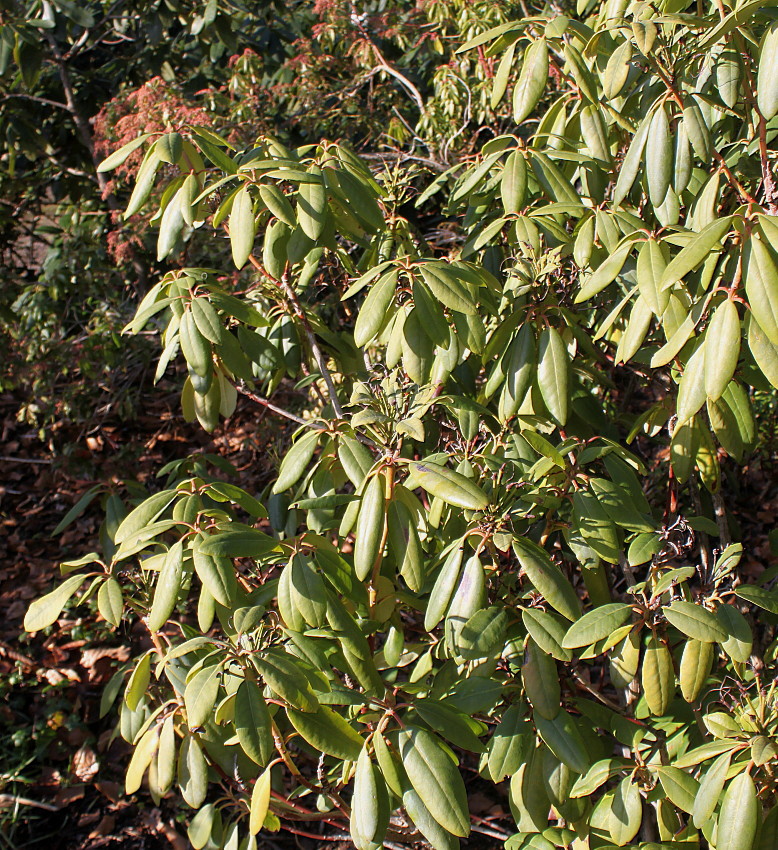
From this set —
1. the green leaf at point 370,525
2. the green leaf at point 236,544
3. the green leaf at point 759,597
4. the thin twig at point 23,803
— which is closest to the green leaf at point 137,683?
the green leaf at point 236,544

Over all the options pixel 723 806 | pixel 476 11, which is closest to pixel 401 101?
pixel 476 11

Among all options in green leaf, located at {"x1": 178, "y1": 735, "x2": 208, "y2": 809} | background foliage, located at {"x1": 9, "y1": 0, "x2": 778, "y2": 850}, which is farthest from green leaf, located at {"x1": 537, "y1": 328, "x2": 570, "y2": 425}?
green leaf, located at {"x1": 178, "y1": 735, "x2": 208, "y2": 809}

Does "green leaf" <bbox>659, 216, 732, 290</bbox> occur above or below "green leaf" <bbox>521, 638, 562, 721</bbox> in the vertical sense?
above

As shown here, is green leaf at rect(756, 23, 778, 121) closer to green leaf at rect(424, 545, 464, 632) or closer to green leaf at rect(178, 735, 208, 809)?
green leaf at rect(424, 545, 464, 632)

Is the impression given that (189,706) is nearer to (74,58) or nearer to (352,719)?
(352,719)

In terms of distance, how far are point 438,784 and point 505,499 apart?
48 cm

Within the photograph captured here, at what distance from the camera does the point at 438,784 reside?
1.14 metres

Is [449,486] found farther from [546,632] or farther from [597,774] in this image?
[597,774]

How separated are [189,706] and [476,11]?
320 centimetres

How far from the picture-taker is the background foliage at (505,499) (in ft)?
4.01

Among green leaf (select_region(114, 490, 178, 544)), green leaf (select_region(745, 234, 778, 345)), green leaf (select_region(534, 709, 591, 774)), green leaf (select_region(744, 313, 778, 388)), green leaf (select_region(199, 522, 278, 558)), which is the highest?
green leaf (select_region(745, 234, 778, 345))

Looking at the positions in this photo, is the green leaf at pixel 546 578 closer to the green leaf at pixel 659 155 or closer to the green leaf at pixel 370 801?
the green leaf at pixel 370 801

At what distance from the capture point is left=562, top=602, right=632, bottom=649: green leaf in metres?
1.23

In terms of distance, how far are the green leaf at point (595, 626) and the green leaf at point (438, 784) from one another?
0.27 meters
